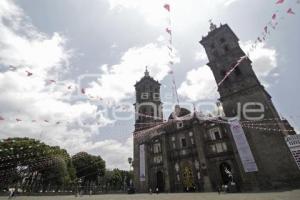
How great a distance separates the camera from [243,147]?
78.4 ft

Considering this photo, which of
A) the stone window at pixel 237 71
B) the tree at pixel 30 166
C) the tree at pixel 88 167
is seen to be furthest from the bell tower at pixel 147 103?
the tree at pixel 88 167

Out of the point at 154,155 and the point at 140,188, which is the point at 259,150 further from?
the point at 140,188

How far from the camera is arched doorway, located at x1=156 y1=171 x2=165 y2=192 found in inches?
1271

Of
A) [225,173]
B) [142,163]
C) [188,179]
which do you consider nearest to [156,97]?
[142,163]

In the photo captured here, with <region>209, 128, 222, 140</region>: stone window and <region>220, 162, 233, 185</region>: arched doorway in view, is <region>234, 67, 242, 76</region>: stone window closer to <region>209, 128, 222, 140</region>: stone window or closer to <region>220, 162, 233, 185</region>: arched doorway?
<region>209, 128, 222, 140</region>: stone window

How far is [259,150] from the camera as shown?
2298 cm

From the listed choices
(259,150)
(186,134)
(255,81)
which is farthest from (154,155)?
(255,81)

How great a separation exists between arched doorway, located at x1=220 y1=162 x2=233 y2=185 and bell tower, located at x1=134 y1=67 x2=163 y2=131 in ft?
44.3

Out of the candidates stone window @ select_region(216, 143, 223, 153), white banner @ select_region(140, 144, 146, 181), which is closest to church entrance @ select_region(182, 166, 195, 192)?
stone window @ select_region(216, 143, 223, 153)

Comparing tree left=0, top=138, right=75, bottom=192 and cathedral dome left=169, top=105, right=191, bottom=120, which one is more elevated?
cathedral dome left=169, top=105, right=191, bottom=120

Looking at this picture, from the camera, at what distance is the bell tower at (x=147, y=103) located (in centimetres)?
3784

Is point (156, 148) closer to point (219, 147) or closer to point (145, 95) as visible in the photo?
point (145, 95)

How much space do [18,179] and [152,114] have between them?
25.6 metres

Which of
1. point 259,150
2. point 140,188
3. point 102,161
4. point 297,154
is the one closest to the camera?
point 297,154
